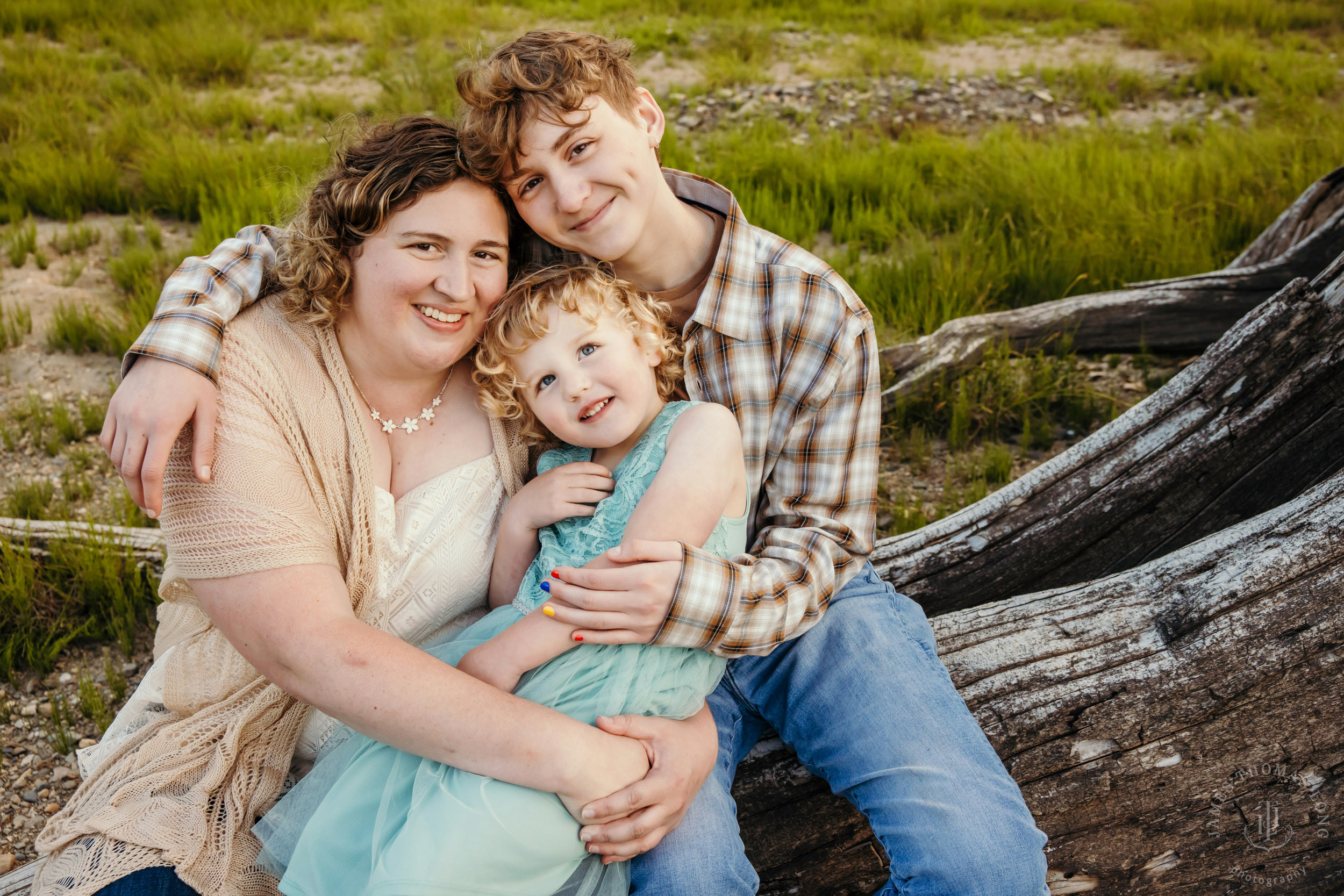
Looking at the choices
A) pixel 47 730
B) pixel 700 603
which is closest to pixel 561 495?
pixel 700 603

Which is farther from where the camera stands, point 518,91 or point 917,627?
point 917,627

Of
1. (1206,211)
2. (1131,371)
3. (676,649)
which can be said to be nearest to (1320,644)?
(676,649)

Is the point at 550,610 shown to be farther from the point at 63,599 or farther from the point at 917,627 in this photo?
the point at 63,599

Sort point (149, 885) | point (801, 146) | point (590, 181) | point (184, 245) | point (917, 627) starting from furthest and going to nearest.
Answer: point (801, 146) < point (184, 245) < point (917, 627) < point (590, 181) < point (149, 885)

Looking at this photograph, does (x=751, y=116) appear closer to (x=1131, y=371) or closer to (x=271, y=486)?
(x=1131, y=371)

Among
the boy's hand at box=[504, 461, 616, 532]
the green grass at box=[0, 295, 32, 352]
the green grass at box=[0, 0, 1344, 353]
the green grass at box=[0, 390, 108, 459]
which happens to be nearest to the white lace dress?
the boy's hand at box=[504, 461, 616, 532]

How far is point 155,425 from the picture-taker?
160cm

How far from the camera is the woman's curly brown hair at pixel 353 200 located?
6.11 feet

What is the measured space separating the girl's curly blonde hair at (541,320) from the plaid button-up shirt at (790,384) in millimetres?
126

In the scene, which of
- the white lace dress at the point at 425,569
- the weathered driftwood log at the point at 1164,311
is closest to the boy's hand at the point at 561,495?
the white lace dress at the point at 425,569

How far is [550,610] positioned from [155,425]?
818mm

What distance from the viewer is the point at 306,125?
630cm

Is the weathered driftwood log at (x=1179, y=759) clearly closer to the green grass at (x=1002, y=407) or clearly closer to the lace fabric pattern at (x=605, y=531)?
the lace fabric pattern at (x=605, y=531)

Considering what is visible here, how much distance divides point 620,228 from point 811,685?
1.17m
